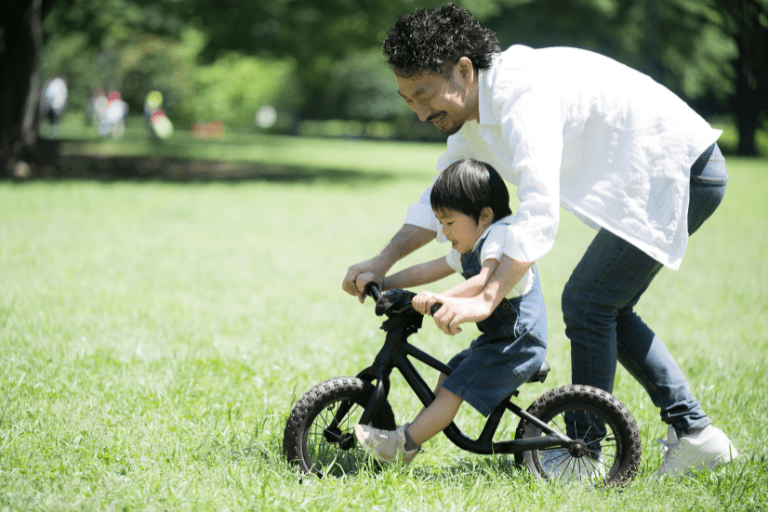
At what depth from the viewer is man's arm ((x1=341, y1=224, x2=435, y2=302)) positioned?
281cm

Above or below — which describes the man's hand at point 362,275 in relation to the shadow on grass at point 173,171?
above

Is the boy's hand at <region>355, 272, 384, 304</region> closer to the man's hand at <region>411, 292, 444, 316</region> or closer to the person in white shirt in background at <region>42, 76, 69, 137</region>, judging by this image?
the man's hand at <region>411, 292, 444, 316</region>

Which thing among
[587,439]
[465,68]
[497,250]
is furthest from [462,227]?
[587,439]

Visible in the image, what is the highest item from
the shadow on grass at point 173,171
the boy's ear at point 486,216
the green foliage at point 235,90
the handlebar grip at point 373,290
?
the boy's ear at point 486,216

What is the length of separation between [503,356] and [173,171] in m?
15.9

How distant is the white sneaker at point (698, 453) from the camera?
288 centimetres

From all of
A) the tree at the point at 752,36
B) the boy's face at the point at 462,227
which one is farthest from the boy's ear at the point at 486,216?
the tree at the point at 752,36

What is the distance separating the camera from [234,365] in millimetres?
4156

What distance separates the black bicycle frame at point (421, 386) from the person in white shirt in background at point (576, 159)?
24 cm

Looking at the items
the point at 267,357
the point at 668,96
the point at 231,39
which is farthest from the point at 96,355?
the point at 231,39

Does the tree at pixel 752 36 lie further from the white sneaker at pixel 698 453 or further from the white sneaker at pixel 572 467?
the white sneaker at pixel 572 467

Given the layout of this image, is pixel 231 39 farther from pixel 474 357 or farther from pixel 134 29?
pixel 474 357

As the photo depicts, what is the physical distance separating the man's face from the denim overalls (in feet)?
1.69

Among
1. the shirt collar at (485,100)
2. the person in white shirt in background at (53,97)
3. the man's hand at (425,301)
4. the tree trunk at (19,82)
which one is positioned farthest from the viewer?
the person in white shirt in background at (53,97)
